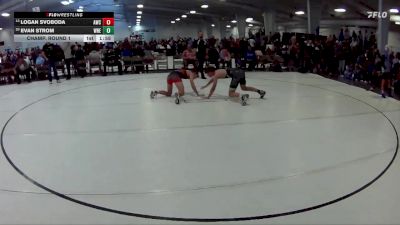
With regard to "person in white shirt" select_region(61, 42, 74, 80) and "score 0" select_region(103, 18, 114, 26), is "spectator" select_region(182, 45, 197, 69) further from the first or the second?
"person in white shirt" select_region(61, 42, 74, 80)

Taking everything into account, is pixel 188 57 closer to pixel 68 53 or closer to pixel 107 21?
pixel 107 21

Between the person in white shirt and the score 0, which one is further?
the person in white shirt

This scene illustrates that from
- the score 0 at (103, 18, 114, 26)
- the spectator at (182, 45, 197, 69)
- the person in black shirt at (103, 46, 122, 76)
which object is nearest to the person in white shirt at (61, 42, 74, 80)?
the person in black shirt at (103, 46, 122, 76)

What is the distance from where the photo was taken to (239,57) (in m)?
19.6

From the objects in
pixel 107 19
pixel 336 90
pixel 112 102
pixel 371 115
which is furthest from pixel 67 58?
pixel 371 115

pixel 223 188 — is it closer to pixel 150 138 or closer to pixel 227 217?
pixel 227 217

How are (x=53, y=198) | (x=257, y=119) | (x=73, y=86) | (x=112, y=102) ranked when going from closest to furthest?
1. (x=53, y=198)
2. (x=257, y=119)
3. (x=112, y=102)
4. (x=73, y=86)

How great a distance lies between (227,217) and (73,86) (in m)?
12.4

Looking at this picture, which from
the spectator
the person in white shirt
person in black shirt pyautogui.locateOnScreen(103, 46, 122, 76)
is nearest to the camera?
the spectator

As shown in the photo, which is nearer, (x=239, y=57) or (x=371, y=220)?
(x=371, y=220)

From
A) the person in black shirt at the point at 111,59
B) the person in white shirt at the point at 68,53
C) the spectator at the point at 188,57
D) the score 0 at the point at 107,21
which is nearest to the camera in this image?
the spectator at the point at 188,57
